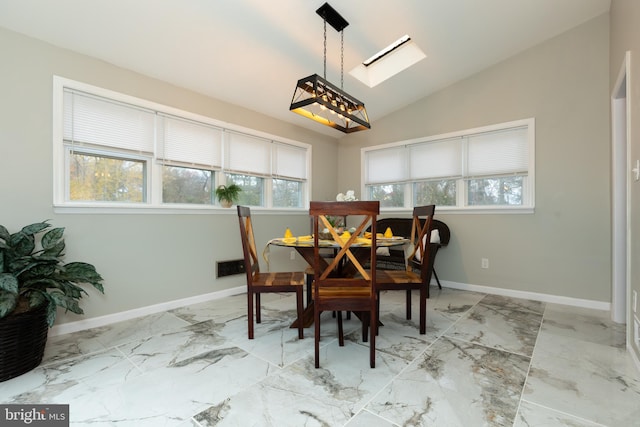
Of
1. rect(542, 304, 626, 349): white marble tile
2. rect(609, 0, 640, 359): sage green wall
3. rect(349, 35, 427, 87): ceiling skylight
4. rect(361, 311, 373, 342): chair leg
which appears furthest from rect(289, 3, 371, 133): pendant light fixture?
rect(542, 304, 626, 349): white marble tile

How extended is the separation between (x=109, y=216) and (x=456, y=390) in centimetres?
292

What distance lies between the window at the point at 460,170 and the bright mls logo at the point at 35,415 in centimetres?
400

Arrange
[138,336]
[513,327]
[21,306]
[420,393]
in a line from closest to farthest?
[420,393] → [21,306] → [138,336] → [513,327]

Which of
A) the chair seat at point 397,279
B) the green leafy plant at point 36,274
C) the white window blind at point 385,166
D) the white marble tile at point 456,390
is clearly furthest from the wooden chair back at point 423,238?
the green leafy plant at point 36,274

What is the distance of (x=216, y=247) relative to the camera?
11.1ft

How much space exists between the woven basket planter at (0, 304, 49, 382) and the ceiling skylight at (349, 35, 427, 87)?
3499 millimetres

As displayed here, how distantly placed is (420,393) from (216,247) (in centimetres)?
257

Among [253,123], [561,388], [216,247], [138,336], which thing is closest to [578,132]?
[561,388]

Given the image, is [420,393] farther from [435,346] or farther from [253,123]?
[253,123]

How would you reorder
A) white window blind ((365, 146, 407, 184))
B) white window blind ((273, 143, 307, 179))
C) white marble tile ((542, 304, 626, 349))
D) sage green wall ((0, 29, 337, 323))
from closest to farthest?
sage green wall ((0, 29, 337, 323)) → white marble tile ((542, 304, 626, 349)) → white window blind ((273, 143, 307, 179)) → white window blind ((365, 146, 407, 184))

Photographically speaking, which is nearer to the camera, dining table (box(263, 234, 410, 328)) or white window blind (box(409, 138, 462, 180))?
dining table (box(263, 234, 410, 328))

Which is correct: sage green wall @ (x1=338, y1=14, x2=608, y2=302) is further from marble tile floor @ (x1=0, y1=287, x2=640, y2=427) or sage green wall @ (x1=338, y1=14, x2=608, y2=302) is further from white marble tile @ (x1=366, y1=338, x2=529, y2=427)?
white marble tile @ (x1=366, y1=338, x2=529, y2=427)

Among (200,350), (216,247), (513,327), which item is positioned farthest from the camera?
(216,247)

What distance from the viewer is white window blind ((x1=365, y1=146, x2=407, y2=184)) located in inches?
174
